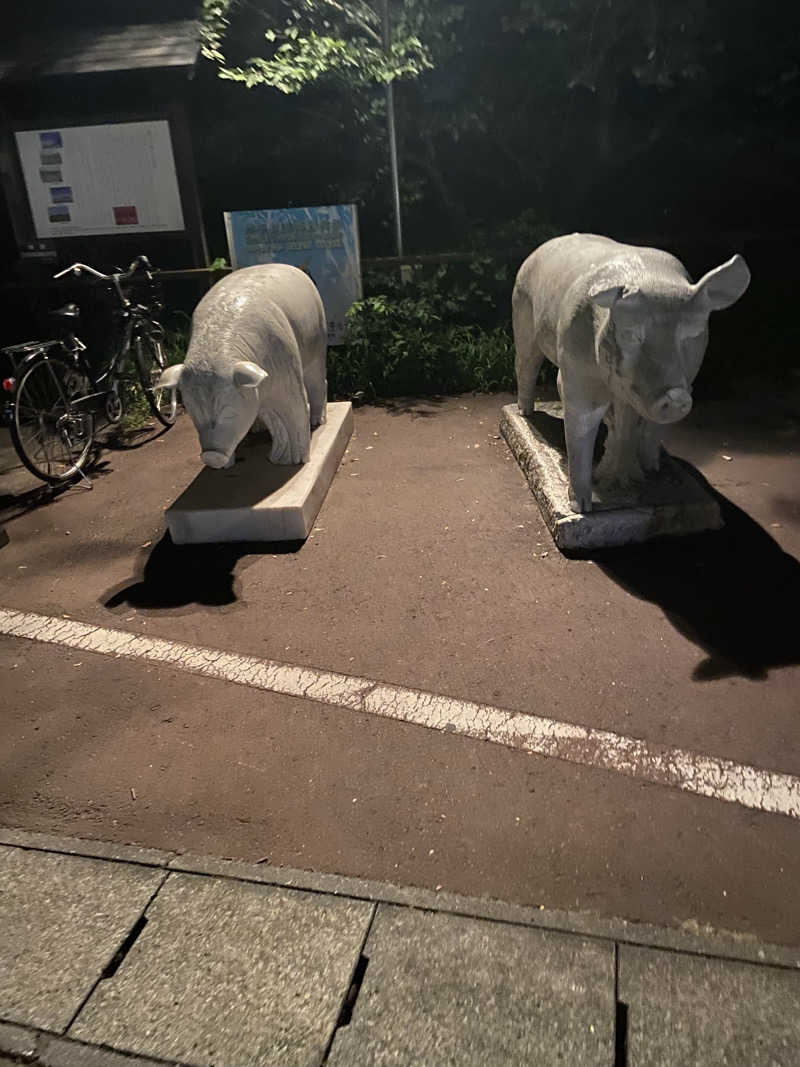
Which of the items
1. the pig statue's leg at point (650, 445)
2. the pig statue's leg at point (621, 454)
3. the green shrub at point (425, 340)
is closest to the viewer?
the pig statue's leg at point (621, 454)

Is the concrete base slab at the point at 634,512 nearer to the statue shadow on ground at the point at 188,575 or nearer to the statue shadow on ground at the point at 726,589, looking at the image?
the statue shadow on ground at the point at 726,589

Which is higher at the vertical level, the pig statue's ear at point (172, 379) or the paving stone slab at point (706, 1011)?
the pig statue's ear at point (172, 379)

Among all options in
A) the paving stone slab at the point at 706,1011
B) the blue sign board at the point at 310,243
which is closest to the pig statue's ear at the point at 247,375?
the paving stone slab at the point at 706,1011

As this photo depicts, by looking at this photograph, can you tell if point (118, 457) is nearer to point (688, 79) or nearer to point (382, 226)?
point (382, 226)

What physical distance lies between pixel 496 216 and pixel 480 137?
99cm

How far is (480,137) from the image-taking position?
9.79 m

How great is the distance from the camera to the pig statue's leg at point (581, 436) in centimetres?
421

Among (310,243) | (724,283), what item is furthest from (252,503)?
(310,243)

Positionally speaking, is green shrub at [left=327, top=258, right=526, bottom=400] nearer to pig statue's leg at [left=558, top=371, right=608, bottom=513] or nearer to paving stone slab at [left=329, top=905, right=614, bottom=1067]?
pig statue's leg at [left=558, top=371, right=608, bottom=513]

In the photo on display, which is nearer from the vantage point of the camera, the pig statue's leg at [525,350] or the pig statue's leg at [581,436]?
the pig statue's leg at [581,436]

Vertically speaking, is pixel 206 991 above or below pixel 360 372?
below

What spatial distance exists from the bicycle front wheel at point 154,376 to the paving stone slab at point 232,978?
17.5 ft

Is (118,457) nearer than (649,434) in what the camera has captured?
No

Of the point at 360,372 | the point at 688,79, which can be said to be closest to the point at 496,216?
the point at 688,79
